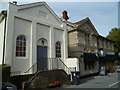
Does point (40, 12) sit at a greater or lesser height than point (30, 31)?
greater

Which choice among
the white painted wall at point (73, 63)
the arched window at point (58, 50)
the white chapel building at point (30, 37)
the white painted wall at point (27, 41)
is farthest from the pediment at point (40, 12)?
the white painted wall at point (73, 63)

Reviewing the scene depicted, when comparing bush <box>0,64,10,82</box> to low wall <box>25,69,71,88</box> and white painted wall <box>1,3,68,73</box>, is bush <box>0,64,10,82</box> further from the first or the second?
low wall <box>25,69,71,88</box>

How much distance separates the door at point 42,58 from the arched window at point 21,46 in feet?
4.92

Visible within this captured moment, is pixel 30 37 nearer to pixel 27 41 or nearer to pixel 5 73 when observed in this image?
pixel 27 41

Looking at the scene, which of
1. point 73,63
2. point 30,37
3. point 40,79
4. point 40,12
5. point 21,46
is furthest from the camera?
point 73,63

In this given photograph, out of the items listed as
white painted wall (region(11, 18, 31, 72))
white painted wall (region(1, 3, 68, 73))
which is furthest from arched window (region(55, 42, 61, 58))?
white painted wall (region(11, 18, 31, 72))

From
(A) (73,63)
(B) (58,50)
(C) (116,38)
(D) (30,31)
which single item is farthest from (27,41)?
(C) (116,38)

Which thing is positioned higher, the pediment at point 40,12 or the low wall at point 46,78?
the pediment at point 40,12

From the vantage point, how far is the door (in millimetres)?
10289

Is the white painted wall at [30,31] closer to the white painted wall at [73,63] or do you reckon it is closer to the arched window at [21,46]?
the arched window at [21,46]

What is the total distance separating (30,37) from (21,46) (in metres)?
1.13

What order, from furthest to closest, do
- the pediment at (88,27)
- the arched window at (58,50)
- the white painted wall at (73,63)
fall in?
the pediment at (88,27) → the arched window at (58,50) → the white painted wall at (73,63)

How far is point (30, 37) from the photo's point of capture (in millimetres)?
9805

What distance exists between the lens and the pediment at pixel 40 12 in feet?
32.6
